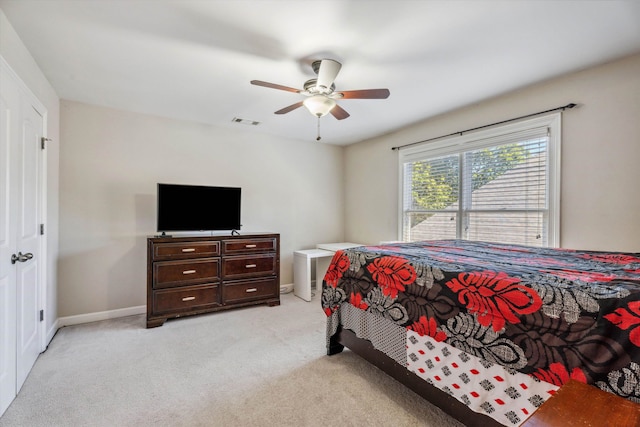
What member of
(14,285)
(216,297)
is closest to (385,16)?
(14,285)

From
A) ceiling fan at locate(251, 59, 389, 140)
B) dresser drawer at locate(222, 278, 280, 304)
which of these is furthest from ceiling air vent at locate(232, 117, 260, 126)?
dresser drawer at locate(222, 278, 280, 304)

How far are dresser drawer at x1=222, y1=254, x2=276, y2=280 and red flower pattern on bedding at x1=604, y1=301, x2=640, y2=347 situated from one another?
3286 millimetres

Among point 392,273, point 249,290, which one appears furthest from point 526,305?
point 249,290

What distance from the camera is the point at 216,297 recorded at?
352 centimetres

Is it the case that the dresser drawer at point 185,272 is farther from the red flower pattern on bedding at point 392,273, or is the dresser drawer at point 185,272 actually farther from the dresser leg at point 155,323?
the red flower pattern on bedding at point 392,273

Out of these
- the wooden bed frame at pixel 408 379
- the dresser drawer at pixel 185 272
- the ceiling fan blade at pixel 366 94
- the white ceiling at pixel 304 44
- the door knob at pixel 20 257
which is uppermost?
the white ceiling at pixel 304 44

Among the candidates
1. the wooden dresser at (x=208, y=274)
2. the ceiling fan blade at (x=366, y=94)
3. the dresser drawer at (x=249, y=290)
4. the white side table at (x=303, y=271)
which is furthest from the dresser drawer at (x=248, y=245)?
the ceiling fan blade at (x=366, y=94)

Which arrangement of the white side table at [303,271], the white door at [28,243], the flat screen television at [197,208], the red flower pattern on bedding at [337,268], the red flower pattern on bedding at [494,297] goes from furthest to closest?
the white side table at [303,271], the flat screen television at [197,208], the red flower pattern on bedding at [337,268], the white door at [28,243], the red flower pattern on bedding at [494,297]

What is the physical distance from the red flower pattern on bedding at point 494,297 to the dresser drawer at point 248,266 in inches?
105

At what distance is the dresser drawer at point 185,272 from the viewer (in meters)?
3.21

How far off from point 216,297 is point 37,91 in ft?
8.27

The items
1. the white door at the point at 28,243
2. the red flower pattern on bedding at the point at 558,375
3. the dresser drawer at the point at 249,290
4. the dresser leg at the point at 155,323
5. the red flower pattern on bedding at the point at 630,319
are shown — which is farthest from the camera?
the dresser drawer at the point at 249,290

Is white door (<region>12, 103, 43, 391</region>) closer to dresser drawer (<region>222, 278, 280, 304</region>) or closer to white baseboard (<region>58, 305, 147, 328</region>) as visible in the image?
white baseboard (<region>58, 305, 147, 328</region>)

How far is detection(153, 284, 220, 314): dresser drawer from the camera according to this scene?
10.5 feet
